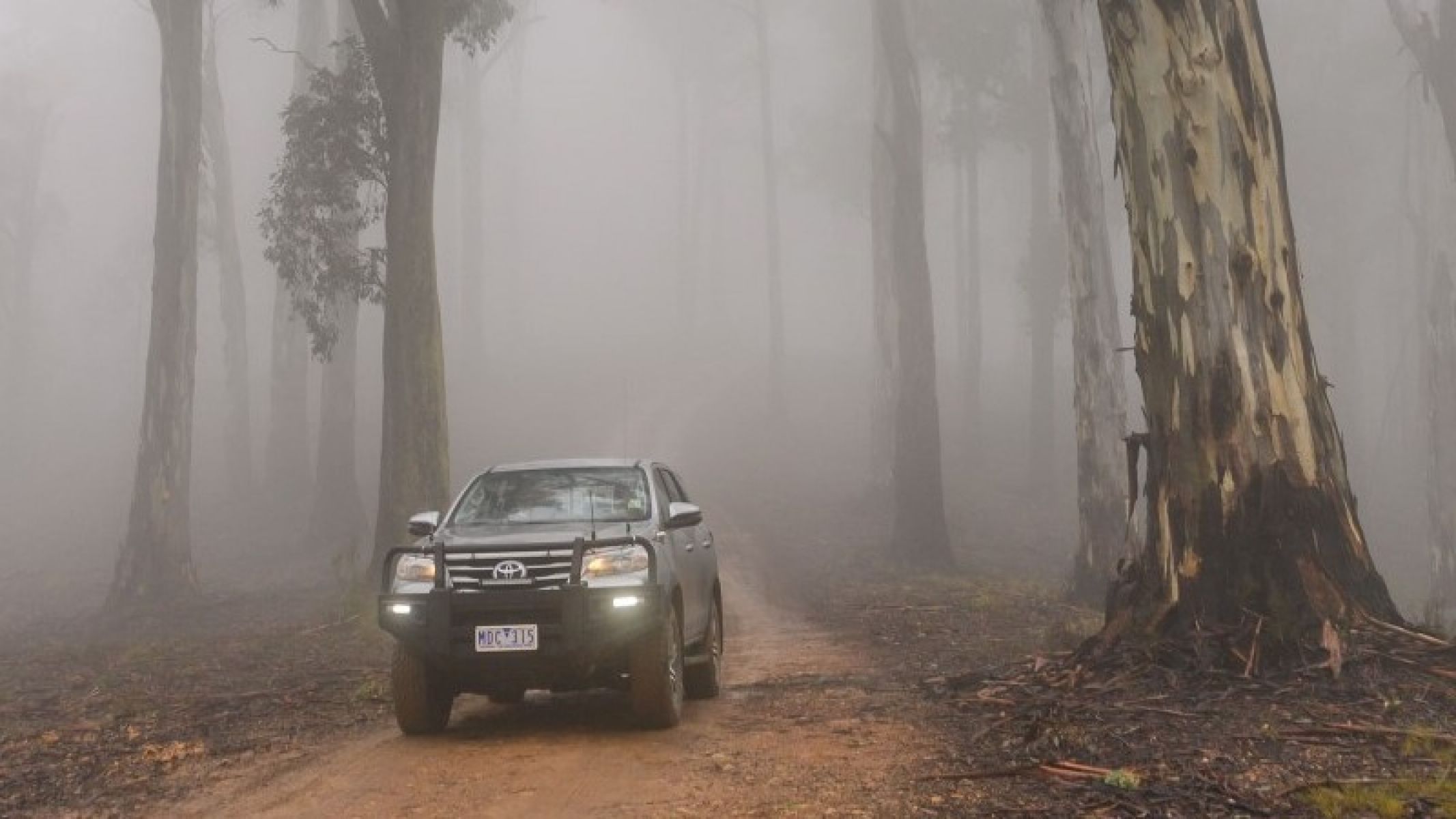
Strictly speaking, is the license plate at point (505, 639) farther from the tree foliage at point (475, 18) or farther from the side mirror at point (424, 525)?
the tree foliage at point (475, 18)

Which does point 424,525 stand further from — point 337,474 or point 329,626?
point 337,474

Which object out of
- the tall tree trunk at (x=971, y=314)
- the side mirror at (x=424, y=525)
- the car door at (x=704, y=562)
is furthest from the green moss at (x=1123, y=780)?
the tall tree trunk at (x=971, y=314)

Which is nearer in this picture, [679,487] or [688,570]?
[688,570]

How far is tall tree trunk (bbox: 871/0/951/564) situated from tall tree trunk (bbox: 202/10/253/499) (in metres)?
14.5

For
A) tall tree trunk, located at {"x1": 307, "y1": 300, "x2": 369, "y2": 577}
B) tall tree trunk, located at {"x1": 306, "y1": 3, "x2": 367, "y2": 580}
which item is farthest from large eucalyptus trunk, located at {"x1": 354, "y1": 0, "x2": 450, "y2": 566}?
tall tree trunk, located at {"x1": 307, "y1": 300, "x2": 369, "y2": 577}

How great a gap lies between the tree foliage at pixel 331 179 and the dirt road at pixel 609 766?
11369 millimetres

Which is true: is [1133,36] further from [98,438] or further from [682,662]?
[98,438]

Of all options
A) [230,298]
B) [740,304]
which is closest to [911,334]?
[230,298]

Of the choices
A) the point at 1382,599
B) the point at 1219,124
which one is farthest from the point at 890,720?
the point at 1219,124

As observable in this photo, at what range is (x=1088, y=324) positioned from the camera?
1650 cm

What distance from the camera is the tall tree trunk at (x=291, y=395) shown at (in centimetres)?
2588

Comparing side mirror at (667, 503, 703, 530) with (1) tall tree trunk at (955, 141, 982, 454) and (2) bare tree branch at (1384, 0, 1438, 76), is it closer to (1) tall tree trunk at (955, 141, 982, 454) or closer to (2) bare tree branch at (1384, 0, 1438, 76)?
(2) bare tree branch at (1384, 0, 1438, 76)

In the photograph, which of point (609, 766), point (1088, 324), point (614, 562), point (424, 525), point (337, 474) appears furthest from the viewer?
point (337, 474)

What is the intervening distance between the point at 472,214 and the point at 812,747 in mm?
39531
